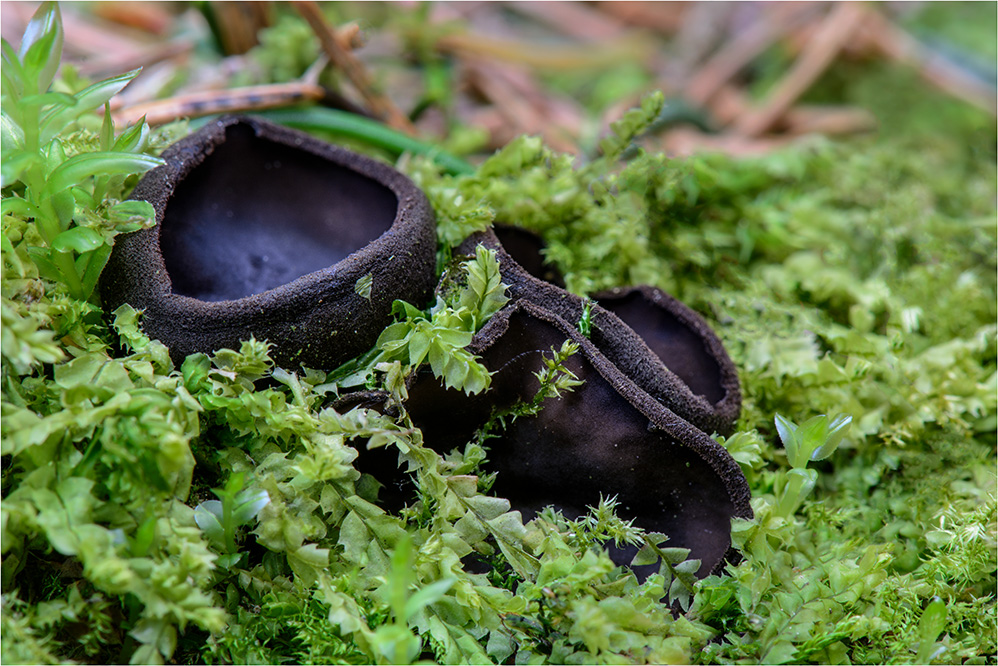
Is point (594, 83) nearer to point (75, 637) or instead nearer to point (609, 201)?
point (609, 201)

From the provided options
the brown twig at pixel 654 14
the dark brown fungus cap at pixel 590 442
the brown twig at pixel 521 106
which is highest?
the brown twig at pixel 654 14

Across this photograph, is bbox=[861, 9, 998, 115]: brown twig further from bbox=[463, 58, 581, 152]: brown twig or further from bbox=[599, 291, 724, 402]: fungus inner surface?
bbox=[599, 291, 724, 402]: fungus inner surface

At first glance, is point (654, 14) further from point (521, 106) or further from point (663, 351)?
Result: point (663, 351)

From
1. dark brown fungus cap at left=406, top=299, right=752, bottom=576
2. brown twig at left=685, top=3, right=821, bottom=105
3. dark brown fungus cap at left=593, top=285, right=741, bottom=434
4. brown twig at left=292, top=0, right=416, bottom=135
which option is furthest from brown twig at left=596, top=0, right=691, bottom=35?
dark brown fungus cap at left=406, top=299, right=752, bottom=576

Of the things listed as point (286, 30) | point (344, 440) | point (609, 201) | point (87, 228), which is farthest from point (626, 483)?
point (286, 30)

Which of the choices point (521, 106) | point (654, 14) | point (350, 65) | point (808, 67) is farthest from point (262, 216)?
point (654, 14)

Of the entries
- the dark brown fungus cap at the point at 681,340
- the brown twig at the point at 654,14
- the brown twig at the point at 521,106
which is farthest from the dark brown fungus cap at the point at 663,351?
the brown twig at the point at 654,14

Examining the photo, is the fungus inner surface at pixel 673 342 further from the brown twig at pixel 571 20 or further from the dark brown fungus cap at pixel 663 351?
the brown twig at pixel 571 20
